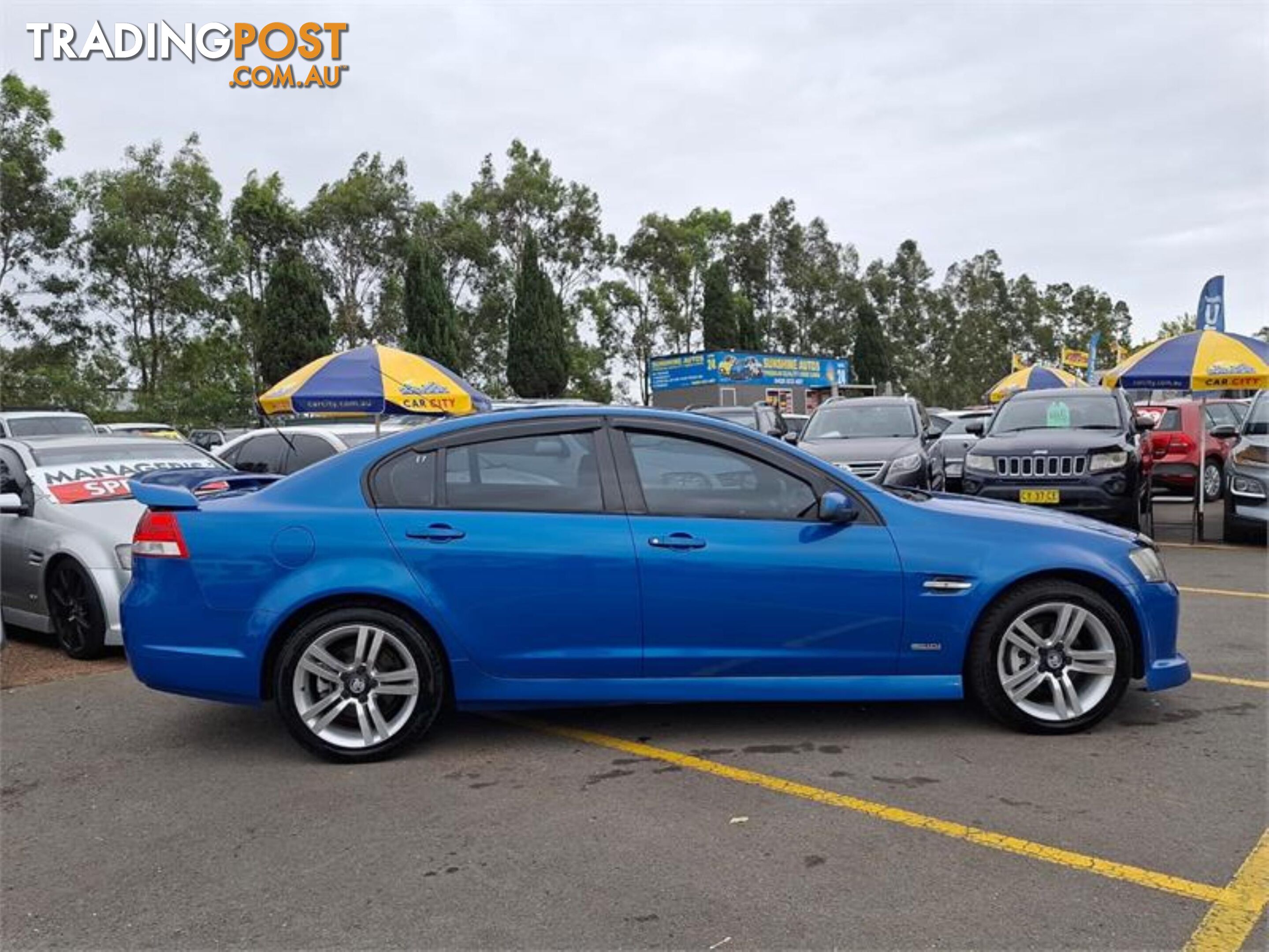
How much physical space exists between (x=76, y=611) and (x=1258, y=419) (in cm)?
1111

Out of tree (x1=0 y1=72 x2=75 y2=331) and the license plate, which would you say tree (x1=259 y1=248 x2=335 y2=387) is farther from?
the license plate

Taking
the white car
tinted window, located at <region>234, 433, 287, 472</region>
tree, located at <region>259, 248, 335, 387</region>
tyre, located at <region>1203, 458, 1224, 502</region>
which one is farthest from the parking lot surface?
tree, located at <region>259, 248, 335, 387</region>

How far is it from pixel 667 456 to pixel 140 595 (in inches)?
94.1

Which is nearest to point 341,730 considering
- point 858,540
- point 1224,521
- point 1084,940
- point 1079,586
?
point 858,540

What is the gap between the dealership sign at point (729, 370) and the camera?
41.8 m

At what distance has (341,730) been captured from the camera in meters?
4.21

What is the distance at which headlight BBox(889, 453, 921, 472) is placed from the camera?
35.3 feet

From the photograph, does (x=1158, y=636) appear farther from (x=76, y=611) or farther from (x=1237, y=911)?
(x=76, y=611)

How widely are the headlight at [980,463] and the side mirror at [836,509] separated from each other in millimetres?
6181

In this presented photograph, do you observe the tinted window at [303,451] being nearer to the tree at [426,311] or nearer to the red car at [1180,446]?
the red car at [1180,446]

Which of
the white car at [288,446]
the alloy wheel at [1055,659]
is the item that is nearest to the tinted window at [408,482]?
the alloy wheel at [1055,659]

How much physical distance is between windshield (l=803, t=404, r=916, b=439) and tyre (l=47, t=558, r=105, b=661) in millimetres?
8588

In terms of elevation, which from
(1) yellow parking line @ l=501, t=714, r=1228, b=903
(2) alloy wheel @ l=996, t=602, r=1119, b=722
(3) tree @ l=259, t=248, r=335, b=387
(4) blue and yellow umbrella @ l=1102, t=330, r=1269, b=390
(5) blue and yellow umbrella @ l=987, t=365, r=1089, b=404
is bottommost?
(1) yellow parking line @ l=501, t=714, r=1228, b=903

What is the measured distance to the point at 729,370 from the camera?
42188 millimetres
